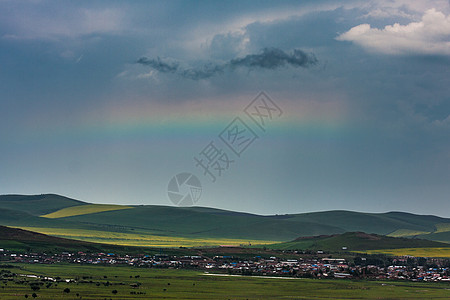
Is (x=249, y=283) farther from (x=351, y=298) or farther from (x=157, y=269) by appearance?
(x=157, y=269)

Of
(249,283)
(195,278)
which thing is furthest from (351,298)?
(195,278)

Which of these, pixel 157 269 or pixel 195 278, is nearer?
pixel 195 278

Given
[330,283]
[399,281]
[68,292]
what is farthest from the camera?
[399,281]

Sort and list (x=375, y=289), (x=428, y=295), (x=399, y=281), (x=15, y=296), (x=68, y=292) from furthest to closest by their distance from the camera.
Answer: (x=399, y=281) → (x=375, y=289) → (x=428, y=295) → (x=68, y=292) → (x=15, y=296)

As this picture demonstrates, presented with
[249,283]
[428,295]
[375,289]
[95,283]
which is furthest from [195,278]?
[428,295]

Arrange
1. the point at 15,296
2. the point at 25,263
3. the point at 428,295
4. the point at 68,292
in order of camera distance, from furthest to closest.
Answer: the point at 25,263
the point at 428,295
the point at 68,292
the point at 15,296

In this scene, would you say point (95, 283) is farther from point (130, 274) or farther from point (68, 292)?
point (130, 274)
